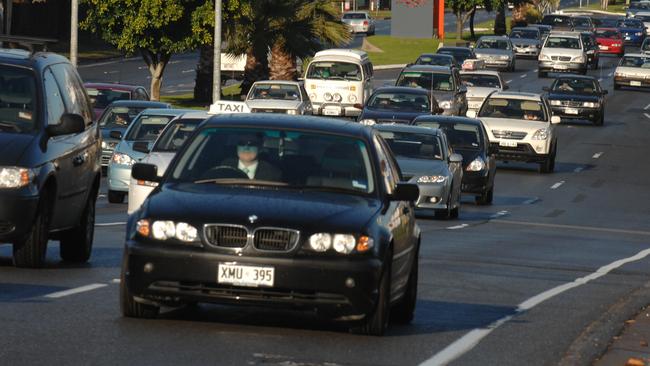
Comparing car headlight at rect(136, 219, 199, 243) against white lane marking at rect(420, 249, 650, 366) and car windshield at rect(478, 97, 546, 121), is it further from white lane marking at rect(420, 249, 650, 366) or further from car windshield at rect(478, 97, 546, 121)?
car windshield at rect(478, 97, 546, 121)

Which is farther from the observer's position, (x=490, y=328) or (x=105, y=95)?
(x=105, y=95)

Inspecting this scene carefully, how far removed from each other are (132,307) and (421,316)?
8.74 feet

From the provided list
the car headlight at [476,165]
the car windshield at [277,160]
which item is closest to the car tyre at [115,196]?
the car headlight at [476,165]

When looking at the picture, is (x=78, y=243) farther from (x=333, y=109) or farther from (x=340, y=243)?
(x=333, y=109)

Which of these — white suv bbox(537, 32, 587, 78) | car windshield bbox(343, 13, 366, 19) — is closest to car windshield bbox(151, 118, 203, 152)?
white suv bbox(537, 32, 587, 78)

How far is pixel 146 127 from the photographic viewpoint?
31.3 metres

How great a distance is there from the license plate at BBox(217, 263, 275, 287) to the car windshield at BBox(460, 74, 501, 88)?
154ft

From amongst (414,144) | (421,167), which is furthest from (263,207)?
(414,144)

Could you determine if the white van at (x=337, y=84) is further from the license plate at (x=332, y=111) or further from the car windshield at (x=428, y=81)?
the car windshield at (x=428, y=81)

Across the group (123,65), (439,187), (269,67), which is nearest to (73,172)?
(439,187)

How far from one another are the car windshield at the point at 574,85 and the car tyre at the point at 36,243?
44.0 meters

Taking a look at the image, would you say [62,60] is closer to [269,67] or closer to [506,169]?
[506,169]

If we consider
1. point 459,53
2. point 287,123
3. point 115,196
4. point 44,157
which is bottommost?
point 459,53

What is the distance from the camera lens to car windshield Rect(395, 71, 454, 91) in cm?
5169
